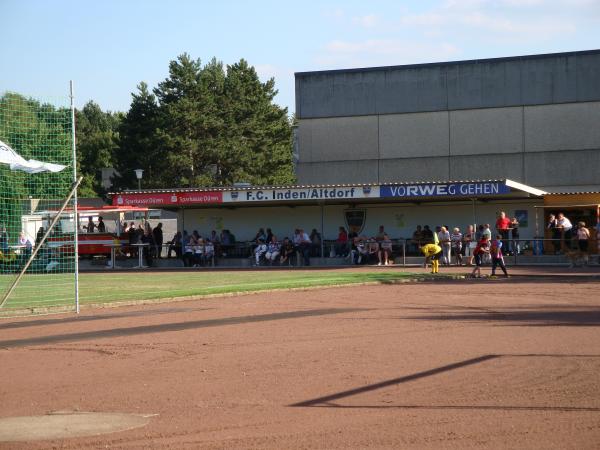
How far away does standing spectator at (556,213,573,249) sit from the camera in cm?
3456

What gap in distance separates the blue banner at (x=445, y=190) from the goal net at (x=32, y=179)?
50.1ft

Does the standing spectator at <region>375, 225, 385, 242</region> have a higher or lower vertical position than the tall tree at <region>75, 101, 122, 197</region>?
lower

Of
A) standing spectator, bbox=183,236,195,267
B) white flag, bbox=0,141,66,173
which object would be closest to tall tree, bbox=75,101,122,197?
standing spectator, bbox=183,236,195,267

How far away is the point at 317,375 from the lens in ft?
34.4

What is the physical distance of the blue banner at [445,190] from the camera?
116ft

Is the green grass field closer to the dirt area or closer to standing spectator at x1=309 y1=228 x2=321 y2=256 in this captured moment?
the dirt area

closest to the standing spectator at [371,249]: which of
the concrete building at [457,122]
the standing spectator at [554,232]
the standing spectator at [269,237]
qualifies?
the standing spectator at [269,237]

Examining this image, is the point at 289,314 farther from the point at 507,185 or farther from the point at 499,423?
the point at 507,185

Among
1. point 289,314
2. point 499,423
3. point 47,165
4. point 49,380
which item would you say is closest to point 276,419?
point 499,423

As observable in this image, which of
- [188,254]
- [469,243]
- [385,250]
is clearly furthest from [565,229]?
[188,254]

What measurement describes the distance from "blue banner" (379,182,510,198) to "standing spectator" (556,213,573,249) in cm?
234

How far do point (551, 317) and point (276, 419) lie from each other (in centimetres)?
960

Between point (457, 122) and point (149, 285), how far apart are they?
33.3 metres

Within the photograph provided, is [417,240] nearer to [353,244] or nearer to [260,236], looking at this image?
[353,244]
